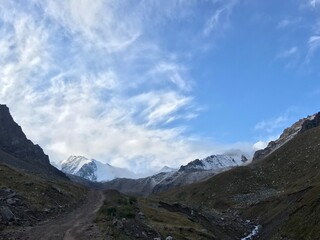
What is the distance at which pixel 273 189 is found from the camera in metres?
138

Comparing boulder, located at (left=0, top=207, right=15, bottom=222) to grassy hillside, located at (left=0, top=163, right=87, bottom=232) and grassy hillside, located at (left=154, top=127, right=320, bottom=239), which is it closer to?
grassy hillside, located at (left=0, top=163, right=87, bottom=232)

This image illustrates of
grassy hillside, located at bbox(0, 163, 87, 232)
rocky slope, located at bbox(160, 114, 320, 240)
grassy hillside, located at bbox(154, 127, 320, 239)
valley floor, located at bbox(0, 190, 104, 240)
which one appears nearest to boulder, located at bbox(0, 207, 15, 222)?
grassy hillside, located at bbox(0, 163, 87, 232)

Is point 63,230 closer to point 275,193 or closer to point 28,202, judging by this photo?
point 28,202

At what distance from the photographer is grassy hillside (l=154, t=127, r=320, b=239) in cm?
6669

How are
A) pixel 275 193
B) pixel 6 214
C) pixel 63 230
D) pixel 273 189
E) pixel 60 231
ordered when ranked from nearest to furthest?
pixel 60 231 < pixel 63 230 < pixel 6 214 < pixel 275 193 < pixel 273 189

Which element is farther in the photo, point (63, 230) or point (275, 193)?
point (275, 193)

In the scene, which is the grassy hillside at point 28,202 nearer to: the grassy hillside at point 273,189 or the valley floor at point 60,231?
the valley floor at point 60,231

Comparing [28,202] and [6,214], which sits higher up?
[28,202]

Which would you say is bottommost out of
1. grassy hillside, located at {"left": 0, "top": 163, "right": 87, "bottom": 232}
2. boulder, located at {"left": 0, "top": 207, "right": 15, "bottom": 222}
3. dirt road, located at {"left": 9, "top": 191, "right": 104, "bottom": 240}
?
dirt road, located at {"left": 9, "top": 191, "right": 104, "bottom": 240}

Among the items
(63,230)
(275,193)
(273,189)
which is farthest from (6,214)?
(273,189)

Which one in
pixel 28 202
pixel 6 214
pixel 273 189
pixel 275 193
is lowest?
pixel 6 214

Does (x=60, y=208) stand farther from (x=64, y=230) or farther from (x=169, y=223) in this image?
(x=64, y=230)

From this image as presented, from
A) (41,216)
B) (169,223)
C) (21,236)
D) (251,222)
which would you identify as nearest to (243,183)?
(251,222)

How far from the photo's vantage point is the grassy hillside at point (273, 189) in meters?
66.7
